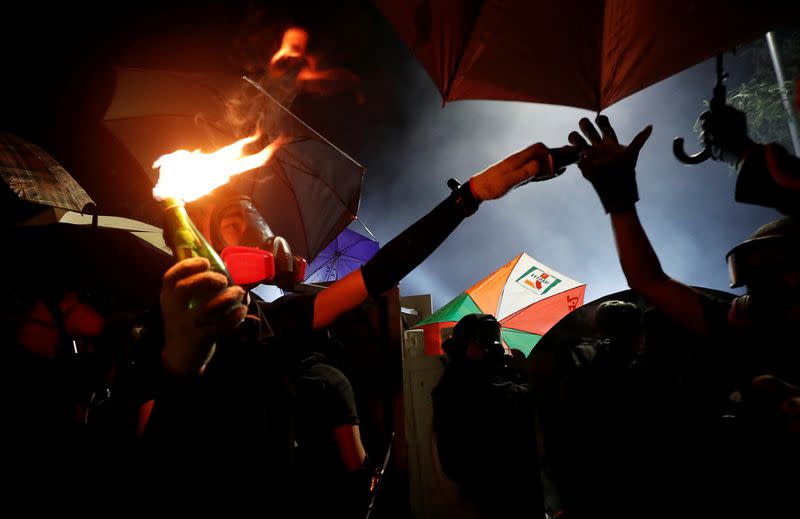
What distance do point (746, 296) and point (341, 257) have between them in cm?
1269

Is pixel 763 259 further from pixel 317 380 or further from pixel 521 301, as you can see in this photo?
pixel 521 301

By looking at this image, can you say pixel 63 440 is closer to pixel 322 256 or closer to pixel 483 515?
pixel 483 515

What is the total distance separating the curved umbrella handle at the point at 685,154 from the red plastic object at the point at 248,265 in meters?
3.02

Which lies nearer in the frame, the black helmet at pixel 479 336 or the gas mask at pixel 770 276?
the gas mask at pixel 770 276

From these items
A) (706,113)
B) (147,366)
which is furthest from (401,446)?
(706,113)

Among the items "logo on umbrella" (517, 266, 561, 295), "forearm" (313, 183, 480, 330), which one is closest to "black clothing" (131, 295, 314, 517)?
"forearm" (313, 183, 480, 330)

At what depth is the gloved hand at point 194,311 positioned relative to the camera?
1274 mm

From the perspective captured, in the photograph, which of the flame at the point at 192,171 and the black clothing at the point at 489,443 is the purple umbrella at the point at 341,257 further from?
the flame at the point at 192,171

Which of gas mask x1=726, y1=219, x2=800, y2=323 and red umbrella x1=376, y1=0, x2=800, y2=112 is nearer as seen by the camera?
gas mask x1=726, y1=219, x2=800, y2=323

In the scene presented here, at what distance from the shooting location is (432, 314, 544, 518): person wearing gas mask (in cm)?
508

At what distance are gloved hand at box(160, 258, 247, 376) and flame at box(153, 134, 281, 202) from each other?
425mm

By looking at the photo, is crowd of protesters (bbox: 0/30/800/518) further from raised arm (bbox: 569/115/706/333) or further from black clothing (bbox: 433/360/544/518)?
black clothing (bbox: 433/360/544/518)

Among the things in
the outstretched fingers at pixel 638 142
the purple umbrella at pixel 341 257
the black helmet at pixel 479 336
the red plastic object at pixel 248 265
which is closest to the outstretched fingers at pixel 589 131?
the outstretched fingers at pixel 638 142

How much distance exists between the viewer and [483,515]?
5.43 meters
